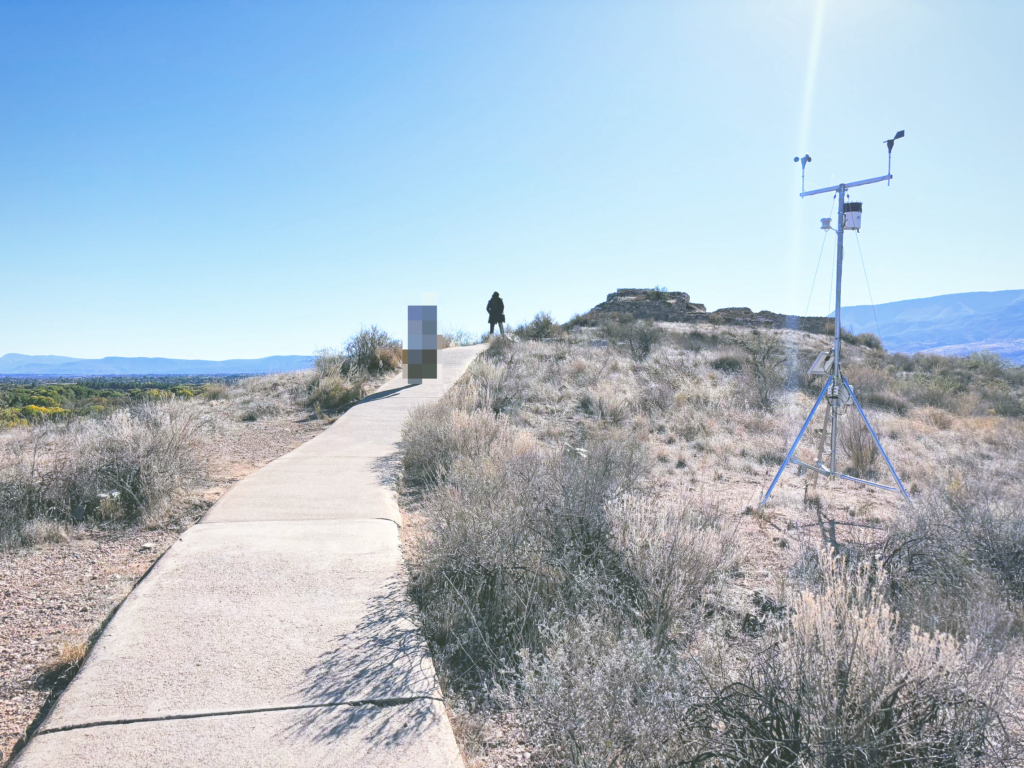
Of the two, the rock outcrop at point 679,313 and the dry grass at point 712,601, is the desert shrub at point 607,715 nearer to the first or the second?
the dry grass at point 712,601

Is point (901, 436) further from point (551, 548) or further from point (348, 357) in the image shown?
point (348, 357)

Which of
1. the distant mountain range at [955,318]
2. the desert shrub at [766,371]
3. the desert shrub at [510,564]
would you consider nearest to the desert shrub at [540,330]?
the desert shrub at [766,371]

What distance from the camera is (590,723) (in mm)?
2121

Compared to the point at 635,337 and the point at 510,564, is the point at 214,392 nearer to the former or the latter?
the point at 510,564

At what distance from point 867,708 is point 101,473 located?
18.5 ft

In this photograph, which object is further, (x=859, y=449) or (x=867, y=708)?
(x=859, y=449)

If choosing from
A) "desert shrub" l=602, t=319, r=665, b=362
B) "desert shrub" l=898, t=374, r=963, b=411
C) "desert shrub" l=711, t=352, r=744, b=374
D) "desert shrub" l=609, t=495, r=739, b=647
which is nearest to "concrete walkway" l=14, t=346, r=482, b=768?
"desert shrub" l=609, t=495, r=739, b=647

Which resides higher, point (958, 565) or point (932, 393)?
point (932, 393)

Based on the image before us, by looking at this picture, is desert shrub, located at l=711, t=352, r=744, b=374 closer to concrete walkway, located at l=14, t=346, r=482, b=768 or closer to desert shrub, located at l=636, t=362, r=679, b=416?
desert shrub, located at l=636, t=362, r=679, b=416

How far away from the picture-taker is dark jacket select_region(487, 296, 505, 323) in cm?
2123

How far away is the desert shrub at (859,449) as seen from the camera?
8.16 metres

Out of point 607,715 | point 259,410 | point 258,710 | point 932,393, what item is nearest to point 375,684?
point 258,710

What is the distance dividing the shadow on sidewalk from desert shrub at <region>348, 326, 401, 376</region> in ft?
39.3

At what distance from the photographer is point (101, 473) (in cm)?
512
